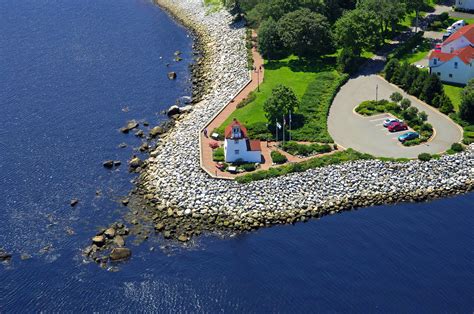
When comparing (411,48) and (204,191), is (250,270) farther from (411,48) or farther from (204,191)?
(411,48)

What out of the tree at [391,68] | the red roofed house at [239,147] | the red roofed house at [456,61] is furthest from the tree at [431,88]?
the red roofed house at [239,147]

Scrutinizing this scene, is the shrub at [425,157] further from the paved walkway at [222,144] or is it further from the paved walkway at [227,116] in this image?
the paved walkway at [227,116]

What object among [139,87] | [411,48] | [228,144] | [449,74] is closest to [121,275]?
[228,144]

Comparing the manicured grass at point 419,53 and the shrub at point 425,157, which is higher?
the manicured grass at point 419,53

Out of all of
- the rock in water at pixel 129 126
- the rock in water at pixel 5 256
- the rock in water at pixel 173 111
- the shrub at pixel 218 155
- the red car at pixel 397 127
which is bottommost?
the rock in water at pixel 5 256

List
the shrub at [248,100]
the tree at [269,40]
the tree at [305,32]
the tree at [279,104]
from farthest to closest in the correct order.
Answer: the tree at [269,40], the tree at [305,32], the shrub at [248,100], the tree at [279,104]

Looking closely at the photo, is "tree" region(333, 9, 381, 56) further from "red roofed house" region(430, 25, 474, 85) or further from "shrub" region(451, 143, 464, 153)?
"shrub" region(451, 143, 464, 153)
